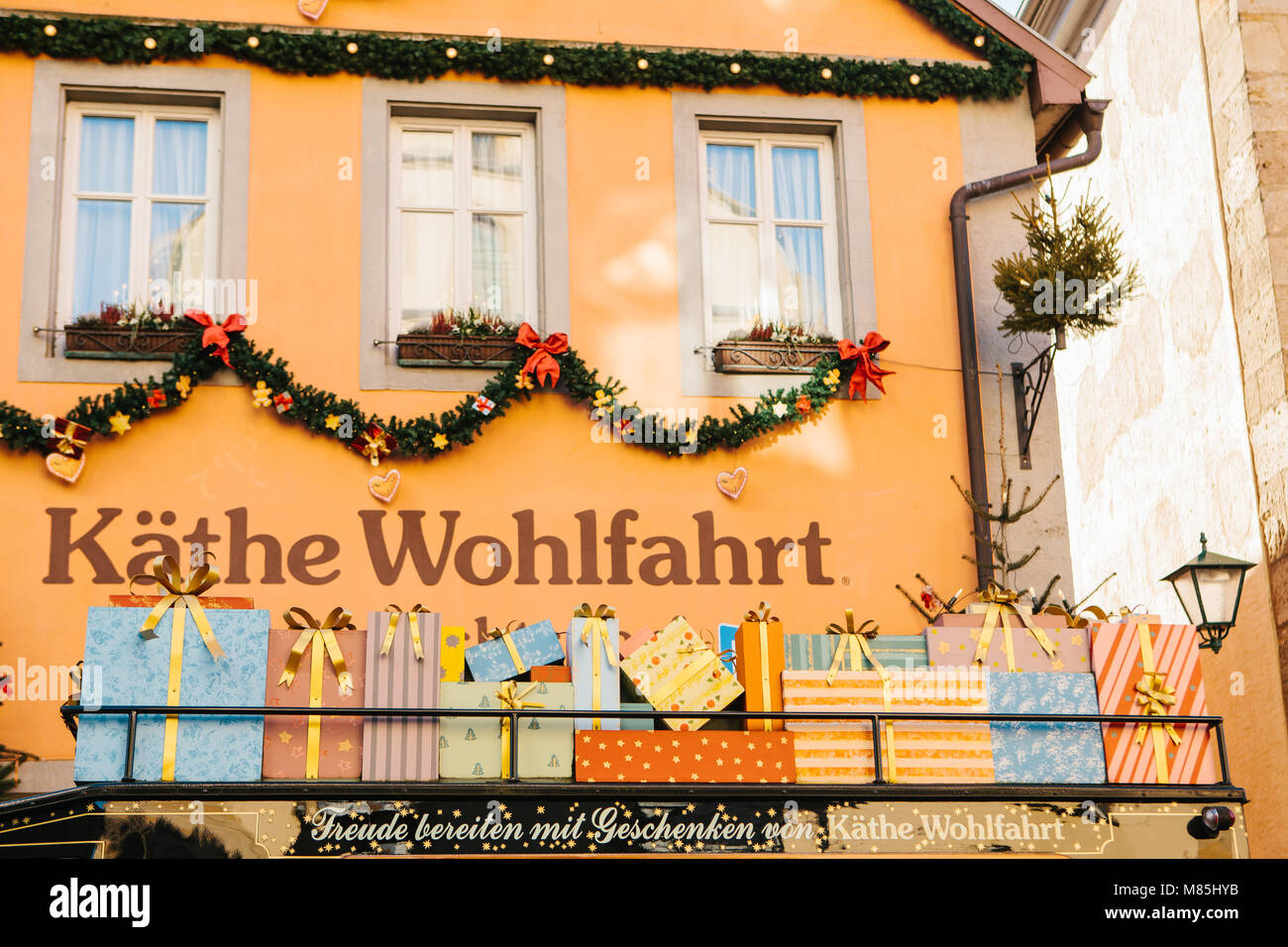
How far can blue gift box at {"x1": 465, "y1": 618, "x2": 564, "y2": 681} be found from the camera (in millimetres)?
7582

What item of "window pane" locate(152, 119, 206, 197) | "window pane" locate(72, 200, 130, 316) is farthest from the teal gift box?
"window pane" locate(152, 119, 206, 197)

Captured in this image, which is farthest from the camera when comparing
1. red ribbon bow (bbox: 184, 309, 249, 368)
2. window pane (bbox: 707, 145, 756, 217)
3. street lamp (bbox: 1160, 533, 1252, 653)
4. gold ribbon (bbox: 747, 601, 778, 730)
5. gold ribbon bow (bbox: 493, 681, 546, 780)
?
window pane (bbox: 707, 145, 756, 217)

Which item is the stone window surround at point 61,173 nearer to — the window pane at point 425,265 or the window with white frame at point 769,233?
the window pane at point 425,265

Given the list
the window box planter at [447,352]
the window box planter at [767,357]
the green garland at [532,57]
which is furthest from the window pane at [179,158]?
the window box planter at [767,357]

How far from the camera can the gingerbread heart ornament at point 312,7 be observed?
1076cm

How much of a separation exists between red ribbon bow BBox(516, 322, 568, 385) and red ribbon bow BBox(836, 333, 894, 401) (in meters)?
1.89

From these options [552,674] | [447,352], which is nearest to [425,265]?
[447,352]

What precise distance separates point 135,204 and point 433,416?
249cm

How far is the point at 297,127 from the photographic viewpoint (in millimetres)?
10594

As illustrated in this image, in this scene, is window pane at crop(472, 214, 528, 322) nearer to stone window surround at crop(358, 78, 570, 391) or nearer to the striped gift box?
stone window surround at crop(358, 78, 570, 391)

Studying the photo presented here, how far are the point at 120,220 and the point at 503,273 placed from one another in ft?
8.31

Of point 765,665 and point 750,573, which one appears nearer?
point 765,665
